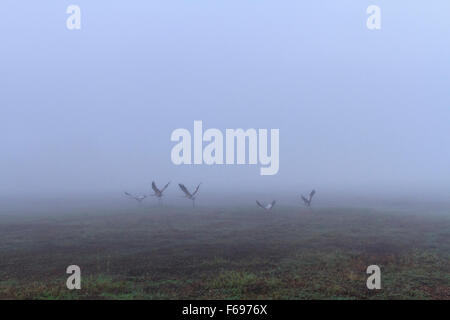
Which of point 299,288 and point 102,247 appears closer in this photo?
point 299,288

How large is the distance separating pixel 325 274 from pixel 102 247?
16.4 metres

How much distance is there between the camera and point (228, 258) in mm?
21562

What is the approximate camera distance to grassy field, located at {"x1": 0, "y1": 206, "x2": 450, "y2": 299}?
49.6 ft

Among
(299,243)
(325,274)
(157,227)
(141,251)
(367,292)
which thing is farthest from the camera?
(157,227)

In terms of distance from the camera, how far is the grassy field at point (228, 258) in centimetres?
1513
